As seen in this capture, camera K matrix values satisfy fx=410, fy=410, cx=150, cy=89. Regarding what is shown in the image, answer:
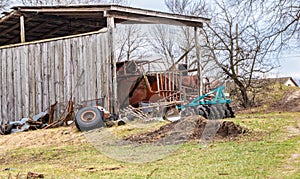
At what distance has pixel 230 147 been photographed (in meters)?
7.13

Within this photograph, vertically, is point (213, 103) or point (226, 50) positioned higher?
point (226, 50)

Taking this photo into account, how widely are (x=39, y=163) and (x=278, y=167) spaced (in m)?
4.05

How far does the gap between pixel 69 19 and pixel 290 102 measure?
972cm

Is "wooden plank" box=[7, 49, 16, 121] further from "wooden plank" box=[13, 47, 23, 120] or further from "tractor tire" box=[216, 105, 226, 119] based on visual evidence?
"tractor tire" box=[216, 105, 226, 119]

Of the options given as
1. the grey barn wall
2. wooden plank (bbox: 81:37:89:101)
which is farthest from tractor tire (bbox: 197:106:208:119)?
wooden plank (bbox: 81:37:89:101)

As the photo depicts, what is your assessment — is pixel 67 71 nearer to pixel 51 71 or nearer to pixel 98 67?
pixel 51 71

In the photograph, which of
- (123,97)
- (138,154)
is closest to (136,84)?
(123,97)

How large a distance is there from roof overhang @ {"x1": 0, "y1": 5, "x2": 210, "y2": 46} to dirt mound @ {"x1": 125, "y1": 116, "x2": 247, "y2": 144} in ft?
14.5

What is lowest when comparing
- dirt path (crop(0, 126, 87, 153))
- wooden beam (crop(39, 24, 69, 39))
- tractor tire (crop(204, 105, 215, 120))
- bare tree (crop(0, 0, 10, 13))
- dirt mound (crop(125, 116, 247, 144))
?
dirt path (crop(0, 126, 87, 153))

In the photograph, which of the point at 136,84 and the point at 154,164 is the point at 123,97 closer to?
the point at 136,84

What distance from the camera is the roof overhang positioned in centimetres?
1245

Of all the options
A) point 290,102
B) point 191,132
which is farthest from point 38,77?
point 290,102

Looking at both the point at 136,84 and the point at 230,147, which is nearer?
the point at 230,147

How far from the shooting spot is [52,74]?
1239cm
